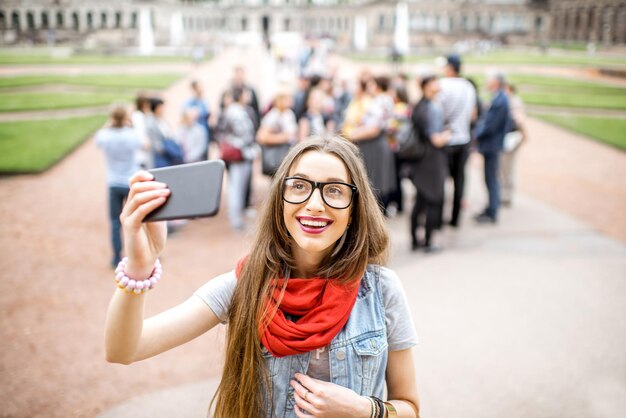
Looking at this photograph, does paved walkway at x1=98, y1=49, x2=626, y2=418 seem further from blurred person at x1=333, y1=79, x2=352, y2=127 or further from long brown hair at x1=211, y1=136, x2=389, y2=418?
blurred person at x1=333, y1=79, x2=352, y2=127

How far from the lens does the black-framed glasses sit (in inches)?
67.1

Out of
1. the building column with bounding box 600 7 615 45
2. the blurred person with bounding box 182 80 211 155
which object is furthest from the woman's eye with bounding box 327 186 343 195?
the building column with bounding box 600 7 615 45

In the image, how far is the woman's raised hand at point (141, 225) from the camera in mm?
1439

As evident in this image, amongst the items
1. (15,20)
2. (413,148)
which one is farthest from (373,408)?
(15,20)

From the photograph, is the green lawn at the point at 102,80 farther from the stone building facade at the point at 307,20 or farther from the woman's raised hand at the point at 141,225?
the stone building facade at the point at 307,20

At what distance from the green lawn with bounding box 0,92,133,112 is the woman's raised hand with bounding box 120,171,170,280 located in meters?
18.3

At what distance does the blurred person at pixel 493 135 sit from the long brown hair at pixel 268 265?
6.03 metres

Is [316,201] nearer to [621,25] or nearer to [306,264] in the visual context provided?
[306,264]

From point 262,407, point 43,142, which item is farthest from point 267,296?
point 43,142

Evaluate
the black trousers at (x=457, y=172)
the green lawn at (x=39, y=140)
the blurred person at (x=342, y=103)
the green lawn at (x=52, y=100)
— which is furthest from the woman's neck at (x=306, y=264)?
the green lawn at (x=52, y=100)

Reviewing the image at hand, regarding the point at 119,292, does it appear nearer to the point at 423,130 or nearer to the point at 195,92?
the point at 423,130

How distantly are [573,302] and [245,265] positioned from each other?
4.34 metres

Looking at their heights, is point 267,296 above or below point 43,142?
above

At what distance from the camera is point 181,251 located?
21.5ft
